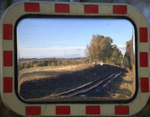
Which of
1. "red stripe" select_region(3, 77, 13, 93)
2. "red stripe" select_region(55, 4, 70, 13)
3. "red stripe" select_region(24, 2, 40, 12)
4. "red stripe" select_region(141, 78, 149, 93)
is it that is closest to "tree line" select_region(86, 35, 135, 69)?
"red stripe" select_region(141, 78, 149, 93)

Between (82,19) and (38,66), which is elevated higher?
(82,19)

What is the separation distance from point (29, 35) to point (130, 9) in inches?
25.5

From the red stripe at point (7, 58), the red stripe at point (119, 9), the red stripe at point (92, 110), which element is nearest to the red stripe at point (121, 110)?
the red stripe at point (92, 110)

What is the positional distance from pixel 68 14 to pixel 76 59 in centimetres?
28

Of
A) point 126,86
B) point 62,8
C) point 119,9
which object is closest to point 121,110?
point 126,86

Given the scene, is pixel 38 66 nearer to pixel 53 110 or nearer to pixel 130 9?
pixel 53 110

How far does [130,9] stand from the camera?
135 centimetres

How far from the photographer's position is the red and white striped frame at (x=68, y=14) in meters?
1.30

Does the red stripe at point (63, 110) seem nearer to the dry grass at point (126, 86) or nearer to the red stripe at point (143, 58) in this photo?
the dry grass at point (126, 86)

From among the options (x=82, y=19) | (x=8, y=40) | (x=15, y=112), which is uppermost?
(x=82, y=19)

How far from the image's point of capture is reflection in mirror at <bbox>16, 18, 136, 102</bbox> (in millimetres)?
1336

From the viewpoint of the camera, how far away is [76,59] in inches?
53.1

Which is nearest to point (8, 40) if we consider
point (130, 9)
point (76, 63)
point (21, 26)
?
point (21, 26)

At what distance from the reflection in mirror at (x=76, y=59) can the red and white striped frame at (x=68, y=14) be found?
41 millimetres
